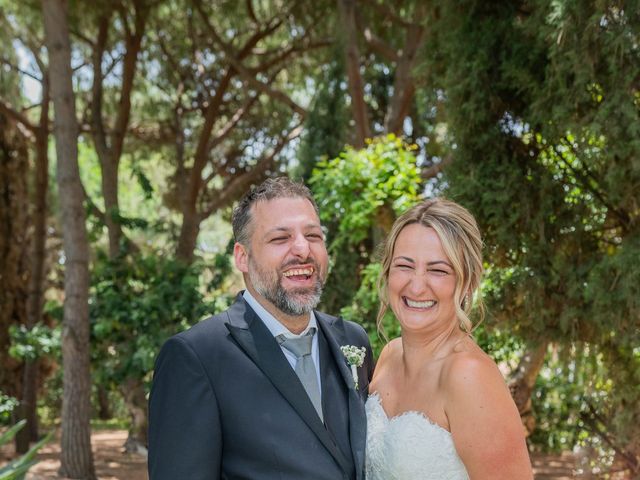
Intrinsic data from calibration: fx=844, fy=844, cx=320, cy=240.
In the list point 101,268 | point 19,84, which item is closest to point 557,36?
point 101,268

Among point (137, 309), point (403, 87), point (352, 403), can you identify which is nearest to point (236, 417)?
point (352, 403)

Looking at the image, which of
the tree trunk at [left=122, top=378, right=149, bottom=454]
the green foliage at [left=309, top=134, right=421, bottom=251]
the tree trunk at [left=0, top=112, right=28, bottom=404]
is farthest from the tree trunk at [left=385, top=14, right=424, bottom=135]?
the tree trunk at [left=0, top=112, right=28, bottom=404]

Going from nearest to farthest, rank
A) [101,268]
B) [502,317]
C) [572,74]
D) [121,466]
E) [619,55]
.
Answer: [619,55], [572,74], [502,317], [101,268], [121,466]

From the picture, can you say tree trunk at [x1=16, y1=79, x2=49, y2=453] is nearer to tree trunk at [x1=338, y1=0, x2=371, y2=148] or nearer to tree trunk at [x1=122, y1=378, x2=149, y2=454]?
tree trunk at [x1=122, y1=378, x2=149, y2=454]

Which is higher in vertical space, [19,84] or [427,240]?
[19,84]

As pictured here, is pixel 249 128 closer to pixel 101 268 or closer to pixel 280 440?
pixel 101 268

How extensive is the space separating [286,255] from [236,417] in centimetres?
55

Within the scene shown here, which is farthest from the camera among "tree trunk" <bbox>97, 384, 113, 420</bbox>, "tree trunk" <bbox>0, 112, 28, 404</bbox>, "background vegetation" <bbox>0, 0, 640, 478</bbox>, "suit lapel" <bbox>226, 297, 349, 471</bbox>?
"tree trunk" <bbox>97, 384, 113, 420</bbox>

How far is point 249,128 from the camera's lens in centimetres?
1608

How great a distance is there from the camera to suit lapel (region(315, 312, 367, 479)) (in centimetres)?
261

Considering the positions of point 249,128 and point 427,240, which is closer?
point 427,240

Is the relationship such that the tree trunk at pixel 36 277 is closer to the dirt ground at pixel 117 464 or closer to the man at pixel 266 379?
the dirt ground at pixel 117 464

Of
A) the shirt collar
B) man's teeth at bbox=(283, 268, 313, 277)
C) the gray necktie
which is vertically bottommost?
the gray necktie

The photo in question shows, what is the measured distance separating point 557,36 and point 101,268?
7491 millimetres
